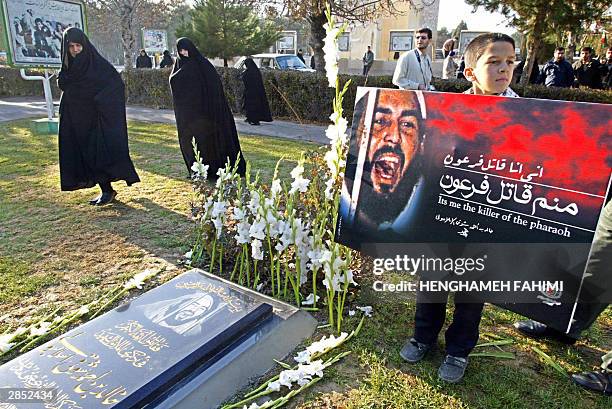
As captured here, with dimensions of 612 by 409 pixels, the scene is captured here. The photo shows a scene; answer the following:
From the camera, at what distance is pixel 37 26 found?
27.6ft

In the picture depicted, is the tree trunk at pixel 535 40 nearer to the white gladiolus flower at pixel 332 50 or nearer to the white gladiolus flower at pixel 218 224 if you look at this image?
the white gladiolus flower at pixel 332 50

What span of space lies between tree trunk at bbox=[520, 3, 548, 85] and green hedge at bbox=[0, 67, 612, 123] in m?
1.78

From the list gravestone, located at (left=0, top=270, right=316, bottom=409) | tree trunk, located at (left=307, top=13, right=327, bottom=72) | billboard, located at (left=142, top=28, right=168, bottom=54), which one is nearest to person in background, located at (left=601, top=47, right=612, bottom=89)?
tree trunk, located at (left=307, top=13, right=327, bottom=72)

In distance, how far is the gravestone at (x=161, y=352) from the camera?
75.7 inches

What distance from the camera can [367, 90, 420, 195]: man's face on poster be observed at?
217cm

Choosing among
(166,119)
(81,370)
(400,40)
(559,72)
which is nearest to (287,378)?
(81,370)

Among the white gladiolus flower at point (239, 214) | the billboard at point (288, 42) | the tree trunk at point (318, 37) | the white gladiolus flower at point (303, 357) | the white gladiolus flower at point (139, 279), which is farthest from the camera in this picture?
the billboard at point (288, 42)

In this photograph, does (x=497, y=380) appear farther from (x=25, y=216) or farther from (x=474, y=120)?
(x=25, y=216)

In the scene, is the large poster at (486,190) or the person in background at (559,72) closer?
the large poster at (486,190)

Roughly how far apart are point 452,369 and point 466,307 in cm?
35

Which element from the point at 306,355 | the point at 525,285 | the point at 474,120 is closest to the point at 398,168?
the point at 474,120

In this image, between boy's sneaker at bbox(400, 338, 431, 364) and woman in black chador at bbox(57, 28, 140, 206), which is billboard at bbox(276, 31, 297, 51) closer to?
woman in black chador at bbox(57, 28, 140, 206)

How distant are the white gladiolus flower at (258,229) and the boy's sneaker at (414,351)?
1.05 m

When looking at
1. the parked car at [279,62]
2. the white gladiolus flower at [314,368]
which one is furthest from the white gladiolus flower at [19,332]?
the parked car at [279,62]
